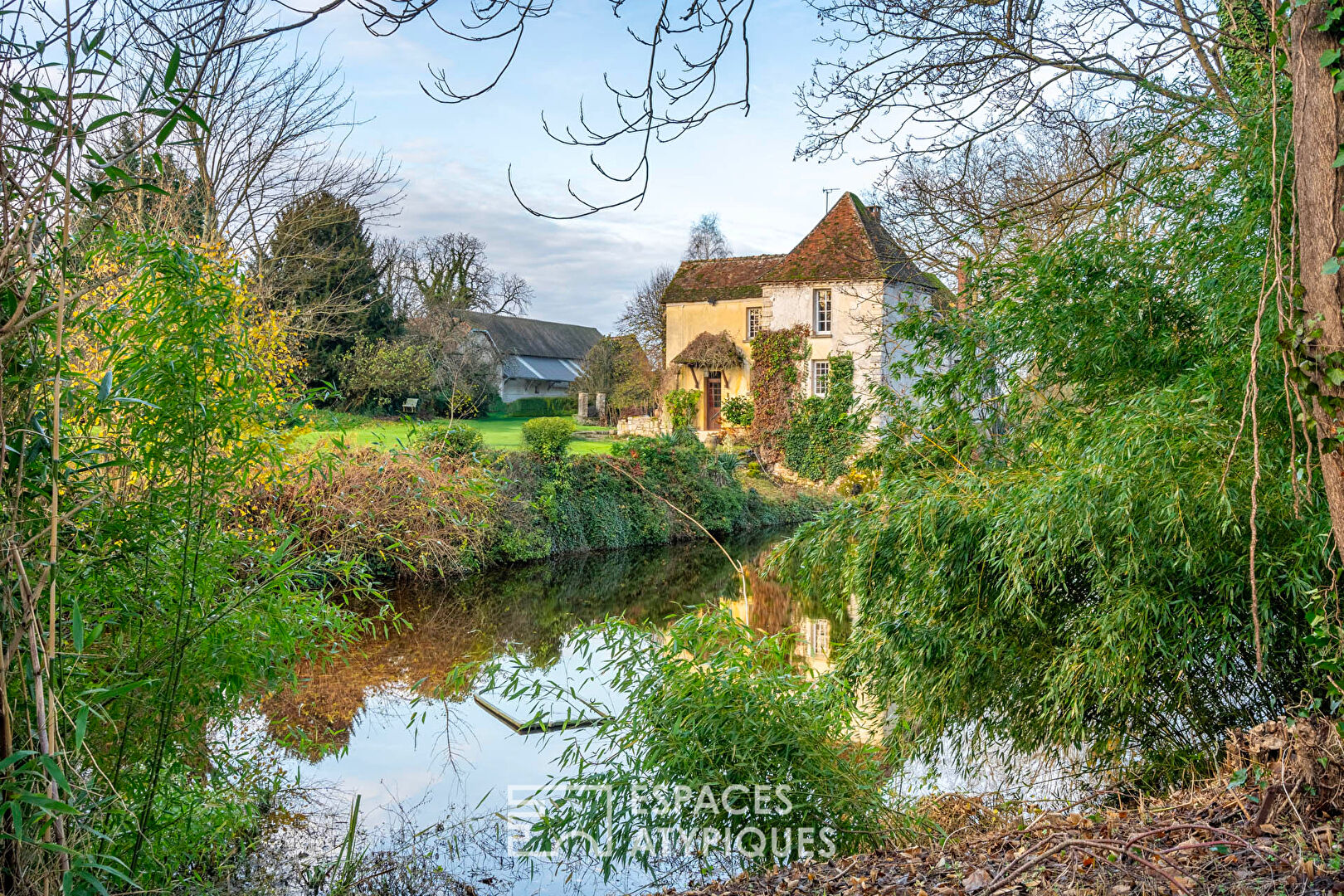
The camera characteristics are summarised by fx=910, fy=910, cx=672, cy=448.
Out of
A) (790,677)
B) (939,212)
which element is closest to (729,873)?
(790,677)

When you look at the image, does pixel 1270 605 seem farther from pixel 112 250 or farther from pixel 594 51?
pixel 112 250

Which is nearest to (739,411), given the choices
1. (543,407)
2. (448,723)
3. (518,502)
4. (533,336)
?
Answer: (518,502)

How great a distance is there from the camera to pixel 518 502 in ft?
49.5

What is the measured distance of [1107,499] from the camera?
4422mm

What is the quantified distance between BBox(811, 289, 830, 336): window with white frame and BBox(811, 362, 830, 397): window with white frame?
2.83ft

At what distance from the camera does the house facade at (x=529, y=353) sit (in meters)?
39.4

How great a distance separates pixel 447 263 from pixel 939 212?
3196cm

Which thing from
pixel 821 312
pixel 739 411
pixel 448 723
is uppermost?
pixel 821 312

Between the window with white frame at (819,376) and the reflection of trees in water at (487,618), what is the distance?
7912 mm

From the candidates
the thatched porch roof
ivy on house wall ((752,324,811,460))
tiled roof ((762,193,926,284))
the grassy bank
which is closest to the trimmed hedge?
the thatched porch roof

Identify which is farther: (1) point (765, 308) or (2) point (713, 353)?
(2) point (713, 353)

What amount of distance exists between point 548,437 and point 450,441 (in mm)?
2501

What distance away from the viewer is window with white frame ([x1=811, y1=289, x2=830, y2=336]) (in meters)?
24.8

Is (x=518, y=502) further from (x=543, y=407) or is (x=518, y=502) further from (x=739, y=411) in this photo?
(x=543, y=407)
